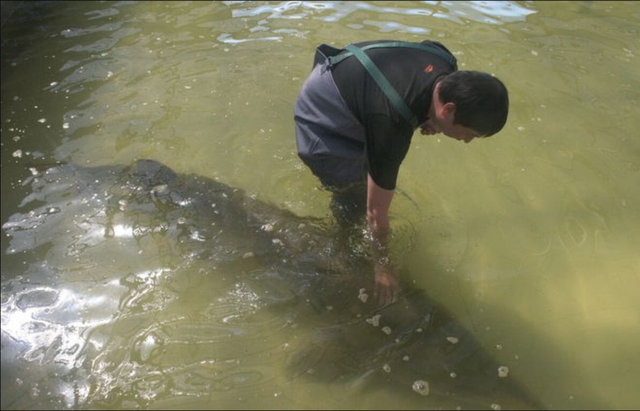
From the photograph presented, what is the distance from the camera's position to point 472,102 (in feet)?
7.18

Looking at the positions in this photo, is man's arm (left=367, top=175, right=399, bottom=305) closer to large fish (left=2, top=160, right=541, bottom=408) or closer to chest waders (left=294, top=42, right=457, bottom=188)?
large fish (left=2, top=160, right=541, bottom=408)

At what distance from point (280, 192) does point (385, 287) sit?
109 cm

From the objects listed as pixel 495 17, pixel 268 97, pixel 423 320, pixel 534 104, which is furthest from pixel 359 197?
pixel 495 17

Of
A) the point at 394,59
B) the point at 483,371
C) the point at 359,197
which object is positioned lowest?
the point at 483,371

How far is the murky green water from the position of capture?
259cm

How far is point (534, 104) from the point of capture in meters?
4.46

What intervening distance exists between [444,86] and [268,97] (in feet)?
8.22

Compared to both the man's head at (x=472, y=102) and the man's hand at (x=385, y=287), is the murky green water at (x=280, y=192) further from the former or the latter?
the man's head at (x=472, y=102)

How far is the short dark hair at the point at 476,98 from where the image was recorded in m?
2.18

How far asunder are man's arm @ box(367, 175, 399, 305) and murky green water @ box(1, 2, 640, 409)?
23 centimetres

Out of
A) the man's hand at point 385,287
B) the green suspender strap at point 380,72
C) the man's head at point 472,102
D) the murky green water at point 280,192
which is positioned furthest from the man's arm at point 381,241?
the man's head at point 472,102

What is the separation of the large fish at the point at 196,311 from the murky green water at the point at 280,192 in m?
0.01

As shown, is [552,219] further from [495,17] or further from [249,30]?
[249,30]

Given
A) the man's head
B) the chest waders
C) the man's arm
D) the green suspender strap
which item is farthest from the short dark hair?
the man's arm
